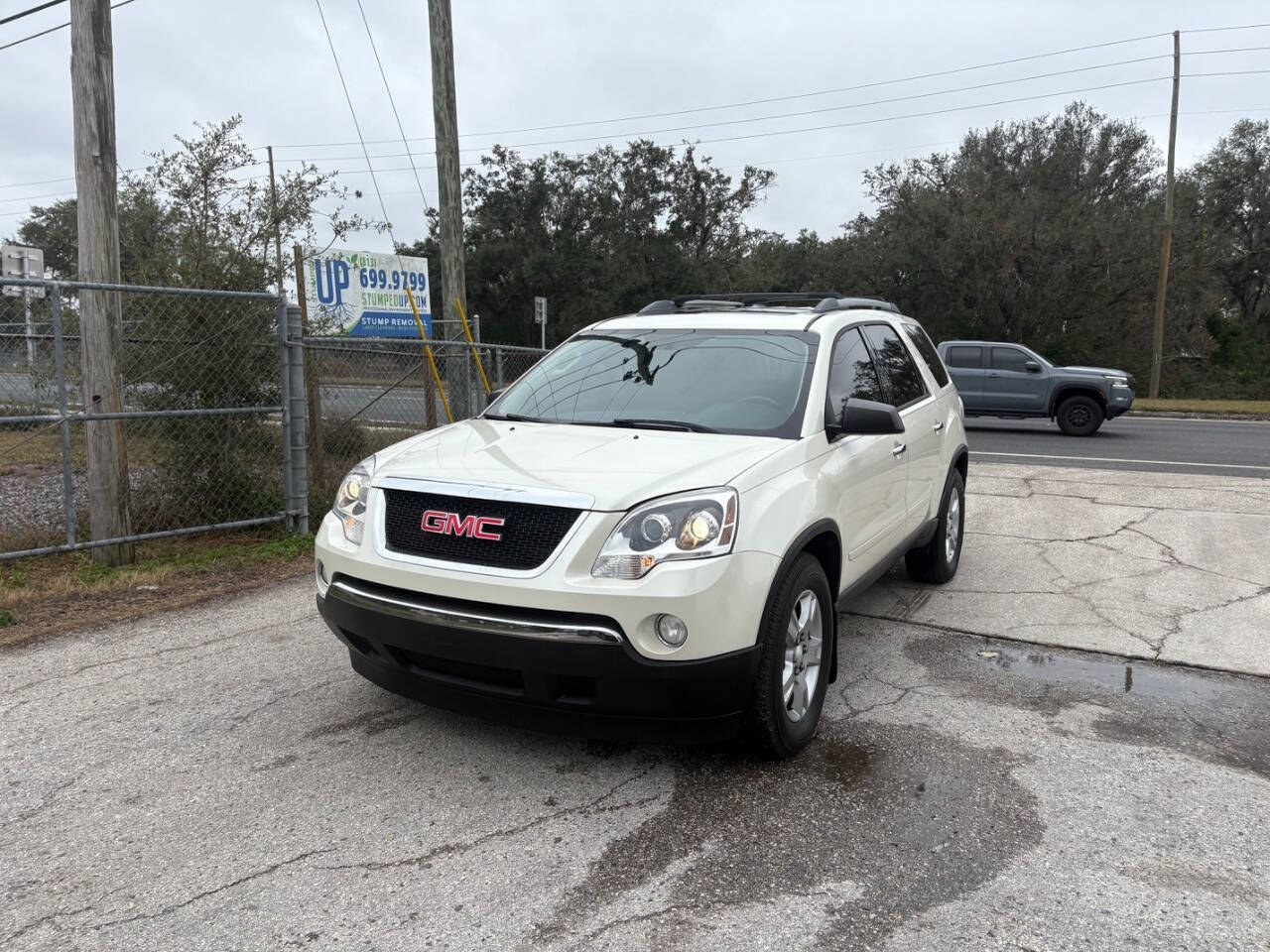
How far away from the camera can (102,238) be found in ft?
20.8

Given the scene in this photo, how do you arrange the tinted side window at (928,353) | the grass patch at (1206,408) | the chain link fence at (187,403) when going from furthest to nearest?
1. the grass patch at (1206,408)
2. the chain link fence at (187,403)
3. the tinted side window at (928,353)

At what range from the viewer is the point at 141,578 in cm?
624

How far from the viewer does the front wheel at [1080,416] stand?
17.3m

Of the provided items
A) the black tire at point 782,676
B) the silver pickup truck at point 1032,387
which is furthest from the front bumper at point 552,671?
the silver pickup truck at point 1032,387

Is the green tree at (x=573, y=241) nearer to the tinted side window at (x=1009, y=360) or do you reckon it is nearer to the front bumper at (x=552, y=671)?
the tinted side window at (x=1009, y=360)

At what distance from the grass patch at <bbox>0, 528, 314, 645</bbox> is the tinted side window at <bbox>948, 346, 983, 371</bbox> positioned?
47.1ft

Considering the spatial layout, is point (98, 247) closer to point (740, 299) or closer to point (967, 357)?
point (740, 299)

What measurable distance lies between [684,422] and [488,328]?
3995 centimetres

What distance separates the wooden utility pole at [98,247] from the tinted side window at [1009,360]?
51.4ft

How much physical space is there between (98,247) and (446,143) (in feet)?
16.2

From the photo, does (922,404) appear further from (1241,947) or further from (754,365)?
(1241,947)

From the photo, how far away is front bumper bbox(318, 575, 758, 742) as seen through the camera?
123 inches

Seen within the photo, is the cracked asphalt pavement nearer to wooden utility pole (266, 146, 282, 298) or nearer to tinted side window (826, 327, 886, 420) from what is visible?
tinted side window (826, 327, 886, 420)

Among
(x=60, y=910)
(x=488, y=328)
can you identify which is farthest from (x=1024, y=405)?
(x=488, y=328)
